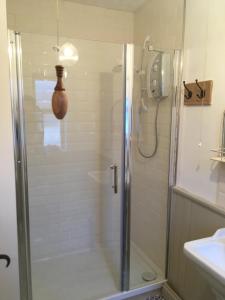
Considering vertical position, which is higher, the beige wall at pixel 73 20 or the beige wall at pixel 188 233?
the beige wall at pixel 73 20

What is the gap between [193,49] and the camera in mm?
1760

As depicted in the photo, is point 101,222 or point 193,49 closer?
point 193,49

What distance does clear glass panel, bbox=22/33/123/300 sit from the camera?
2.17 metres

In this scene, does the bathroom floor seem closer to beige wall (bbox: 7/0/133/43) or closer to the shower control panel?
the shower control panel

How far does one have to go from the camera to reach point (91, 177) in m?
2.54

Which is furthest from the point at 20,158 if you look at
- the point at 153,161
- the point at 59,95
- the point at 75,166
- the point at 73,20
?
the point at 73,20

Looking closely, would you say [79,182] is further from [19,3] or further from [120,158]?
[19,3]

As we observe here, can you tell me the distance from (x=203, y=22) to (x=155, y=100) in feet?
2.31

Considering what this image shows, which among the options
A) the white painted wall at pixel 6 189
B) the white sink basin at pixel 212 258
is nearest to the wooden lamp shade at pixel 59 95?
the white painted wall at pixel 6 189

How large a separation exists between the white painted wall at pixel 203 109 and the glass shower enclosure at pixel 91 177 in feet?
0.60

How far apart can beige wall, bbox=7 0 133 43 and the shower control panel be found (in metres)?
0.66

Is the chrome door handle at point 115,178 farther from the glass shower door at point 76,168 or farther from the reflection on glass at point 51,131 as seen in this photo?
the reflection on glass at point 51,131

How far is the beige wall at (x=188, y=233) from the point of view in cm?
163

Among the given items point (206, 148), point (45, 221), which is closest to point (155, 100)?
point (206, 148)
